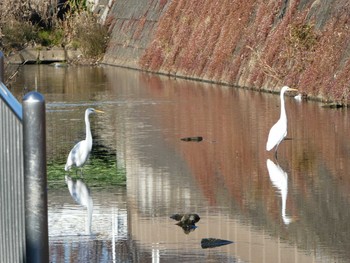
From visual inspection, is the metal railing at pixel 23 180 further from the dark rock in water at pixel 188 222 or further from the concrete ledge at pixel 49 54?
the concrete ledge at pixel 49 54

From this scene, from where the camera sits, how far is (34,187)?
17.9 ft

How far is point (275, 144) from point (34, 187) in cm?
1239

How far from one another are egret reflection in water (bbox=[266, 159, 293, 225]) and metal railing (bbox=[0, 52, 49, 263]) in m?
7.21

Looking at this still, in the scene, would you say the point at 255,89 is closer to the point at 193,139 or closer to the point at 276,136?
the point at 193,139

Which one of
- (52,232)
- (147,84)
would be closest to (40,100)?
(52,232)

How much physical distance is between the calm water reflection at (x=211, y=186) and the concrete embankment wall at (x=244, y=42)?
1045 millimetres

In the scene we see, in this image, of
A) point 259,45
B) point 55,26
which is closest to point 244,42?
point 259,45

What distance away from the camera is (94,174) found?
16.6m

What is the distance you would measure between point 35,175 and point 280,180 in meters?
10.2

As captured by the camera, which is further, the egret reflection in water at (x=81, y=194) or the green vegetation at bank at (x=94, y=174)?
the green vegetation at bank at (x=94, y=174)

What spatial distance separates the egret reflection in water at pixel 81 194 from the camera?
535 inches

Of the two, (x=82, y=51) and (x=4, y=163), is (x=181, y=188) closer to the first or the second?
(x=4, y=163)

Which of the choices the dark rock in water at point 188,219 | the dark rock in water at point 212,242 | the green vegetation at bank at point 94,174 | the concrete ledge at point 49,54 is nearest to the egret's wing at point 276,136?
the green vegetation at bank at point 94,174

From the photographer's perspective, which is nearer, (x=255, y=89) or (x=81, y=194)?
(x=81, y=194)
